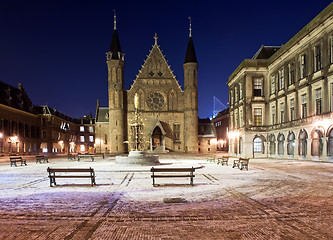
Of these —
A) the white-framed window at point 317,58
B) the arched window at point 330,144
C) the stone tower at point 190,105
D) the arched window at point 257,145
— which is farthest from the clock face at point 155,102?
the arched window at point 330,144

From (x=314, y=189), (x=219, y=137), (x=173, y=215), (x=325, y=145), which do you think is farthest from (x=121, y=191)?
(x=219, y=137)

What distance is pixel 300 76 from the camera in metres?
29.9

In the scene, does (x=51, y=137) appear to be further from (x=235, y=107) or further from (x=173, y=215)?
(x=173, y=215)

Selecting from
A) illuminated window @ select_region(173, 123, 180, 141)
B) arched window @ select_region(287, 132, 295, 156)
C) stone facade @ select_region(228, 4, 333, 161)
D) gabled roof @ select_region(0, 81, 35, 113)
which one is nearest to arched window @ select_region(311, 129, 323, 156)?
stone facade @ select_region(228, 4, 333, 161)

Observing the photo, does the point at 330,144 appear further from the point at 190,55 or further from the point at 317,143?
the point at 190,55

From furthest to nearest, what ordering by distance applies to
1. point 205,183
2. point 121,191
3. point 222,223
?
point 205,183 → point 121,191 → point 222,223

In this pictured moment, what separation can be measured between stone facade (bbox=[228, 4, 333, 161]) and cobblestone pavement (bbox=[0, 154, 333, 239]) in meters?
16.3

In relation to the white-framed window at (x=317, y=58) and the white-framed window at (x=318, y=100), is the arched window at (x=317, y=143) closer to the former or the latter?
the white-framed window at (x=318, y=100)

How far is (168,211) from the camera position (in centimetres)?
821

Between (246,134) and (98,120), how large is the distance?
35.8 meters

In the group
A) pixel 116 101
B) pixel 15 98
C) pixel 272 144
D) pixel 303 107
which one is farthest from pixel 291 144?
pixel 15 98

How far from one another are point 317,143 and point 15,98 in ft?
180

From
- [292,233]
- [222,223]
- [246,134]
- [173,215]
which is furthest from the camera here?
[246,134]

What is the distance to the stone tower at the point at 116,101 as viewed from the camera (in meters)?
53.6
